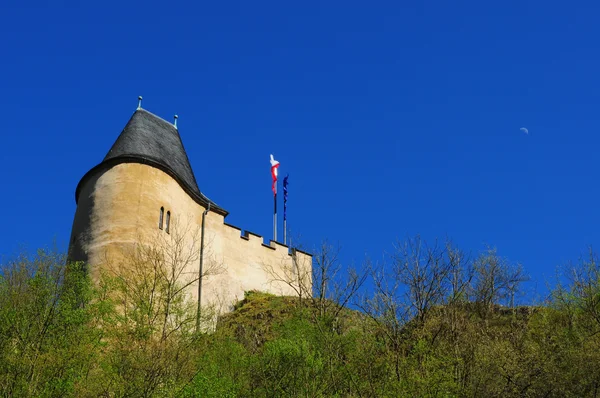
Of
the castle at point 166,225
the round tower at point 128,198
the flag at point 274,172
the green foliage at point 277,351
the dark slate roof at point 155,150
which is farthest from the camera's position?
the flag at point 274,172

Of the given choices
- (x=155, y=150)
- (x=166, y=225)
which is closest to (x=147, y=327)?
(x=166, y=225)

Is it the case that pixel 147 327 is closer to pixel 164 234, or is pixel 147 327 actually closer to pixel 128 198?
pixel 164 234

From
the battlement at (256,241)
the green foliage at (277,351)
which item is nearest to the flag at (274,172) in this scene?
the battlement at (256,241)

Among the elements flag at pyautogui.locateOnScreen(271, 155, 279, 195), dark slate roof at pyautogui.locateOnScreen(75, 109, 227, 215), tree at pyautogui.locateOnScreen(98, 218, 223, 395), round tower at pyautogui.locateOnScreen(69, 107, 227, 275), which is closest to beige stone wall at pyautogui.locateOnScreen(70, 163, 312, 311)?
round tower at pyautogui.locateOnScreen(69, 107, 227, 275)

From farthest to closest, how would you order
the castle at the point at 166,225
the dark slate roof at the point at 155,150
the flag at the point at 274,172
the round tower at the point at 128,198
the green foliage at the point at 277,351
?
1. the flag at the point at 274,172
2. the dark slate roof at the point at 155,150
3. the castle at the point at 166,225
4. the round tower at the point at 128,198
5. the green foliage at the point at 277,351

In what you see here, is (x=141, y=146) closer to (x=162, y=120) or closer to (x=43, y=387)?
(x=162, y=120)

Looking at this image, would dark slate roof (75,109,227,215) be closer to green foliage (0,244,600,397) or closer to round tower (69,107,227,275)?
round tower (69,107,227,275)

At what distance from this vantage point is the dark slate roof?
3219 cm

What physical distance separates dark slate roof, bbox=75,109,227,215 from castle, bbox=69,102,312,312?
0.14ft

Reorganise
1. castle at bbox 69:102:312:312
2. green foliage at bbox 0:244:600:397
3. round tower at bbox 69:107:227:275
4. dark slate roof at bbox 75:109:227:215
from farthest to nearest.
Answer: dark slate roof at bbox 75:109:227:215 < castle at bbox 69:102:312:312 < round tower at bbox 69:107:227:275 < green foliage at bbox 0:244:600:397

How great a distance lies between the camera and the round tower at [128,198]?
30062mm

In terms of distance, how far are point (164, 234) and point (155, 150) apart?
15.2 ft

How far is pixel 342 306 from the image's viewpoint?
2625cm

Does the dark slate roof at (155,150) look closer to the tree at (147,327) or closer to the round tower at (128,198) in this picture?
the round tower at (128,198)
